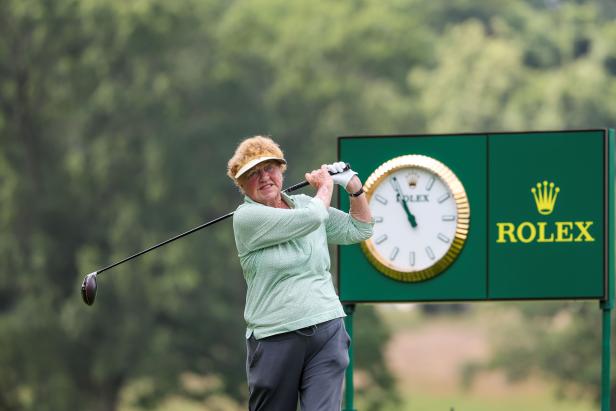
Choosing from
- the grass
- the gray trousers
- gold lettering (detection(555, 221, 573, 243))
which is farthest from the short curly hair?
the grass

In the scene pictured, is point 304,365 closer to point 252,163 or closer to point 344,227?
point 344,227

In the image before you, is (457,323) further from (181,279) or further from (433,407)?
(181,279)

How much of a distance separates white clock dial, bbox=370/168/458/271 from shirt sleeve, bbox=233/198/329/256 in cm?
204

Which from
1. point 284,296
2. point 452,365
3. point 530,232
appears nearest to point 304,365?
point 284,296

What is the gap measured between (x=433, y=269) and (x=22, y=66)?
19.2m

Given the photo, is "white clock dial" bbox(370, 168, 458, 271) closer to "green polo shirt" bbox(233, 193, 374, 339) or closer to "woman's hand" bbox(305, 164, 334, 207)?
"woman's hand" bbox(305, 164, 334, 207)

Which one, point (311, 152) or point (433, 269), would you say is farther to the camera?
point (311, 152)

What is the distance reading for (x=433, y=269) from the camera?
746cm

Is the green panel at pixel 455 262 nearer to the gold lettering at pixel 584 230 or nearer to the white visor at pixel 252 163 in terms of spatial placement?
the gold lettering at pixel 584 230

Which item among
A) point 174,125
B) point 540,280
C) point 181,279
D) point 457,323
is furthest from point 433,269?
point 457,323

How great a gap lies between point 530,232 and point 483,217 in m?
0.22

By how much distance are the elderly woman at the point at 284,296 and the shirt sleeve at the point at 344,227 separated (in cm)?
23

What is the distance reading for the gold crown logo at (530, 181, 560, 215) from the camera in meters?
7.48

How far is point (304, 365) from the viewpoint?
5.43 m
